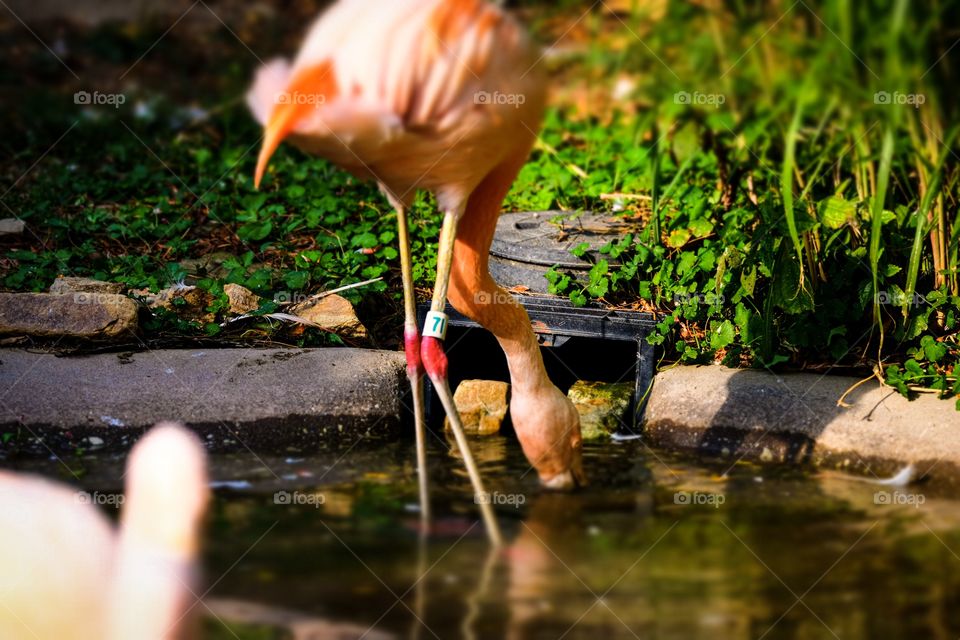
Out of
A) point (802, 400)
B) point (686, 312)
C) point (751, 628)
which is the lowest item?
point (751, 628)

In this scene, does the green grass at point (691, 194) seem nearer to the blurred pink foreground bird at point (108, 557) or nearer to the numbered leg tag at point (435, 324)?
the numbered leg tag at point (435, 324)

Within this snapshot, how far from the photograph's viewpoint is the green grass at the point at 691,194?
98.2 inches

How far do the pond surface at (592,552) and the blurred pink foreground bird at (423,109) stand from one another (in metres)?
0.22

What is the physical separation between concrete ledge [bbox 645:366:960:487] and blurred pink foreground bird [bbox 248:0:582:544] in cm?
94

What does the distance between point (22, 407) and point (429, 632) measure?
1.80m

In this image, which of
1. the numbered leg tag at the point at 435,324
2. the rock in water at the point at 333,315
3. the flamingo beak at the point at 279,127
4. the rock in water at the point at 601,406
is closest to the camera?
the flamingo beak at the point at 279,127

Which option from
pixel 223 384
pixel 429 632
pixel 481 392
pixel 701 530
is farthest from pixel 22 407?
pixel 701 530

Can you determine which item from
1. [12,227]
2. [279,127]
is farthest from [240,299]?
[279,127]

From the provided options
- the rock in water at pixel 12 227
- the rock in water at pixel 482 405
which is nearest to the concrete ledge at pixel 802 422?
the rock in water at pixel 482 405

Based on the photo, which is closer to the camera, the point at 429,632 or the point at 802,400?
the point at 429,632

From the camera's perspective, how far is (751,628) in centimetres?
189

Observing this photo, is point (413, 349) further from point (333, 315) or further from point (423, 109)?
point (333, 315)

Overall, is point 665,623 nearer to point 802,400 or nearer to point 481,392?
point 802,400

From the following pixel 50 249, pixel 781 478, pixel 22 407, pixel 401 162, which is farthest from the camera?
pixel 50 249
